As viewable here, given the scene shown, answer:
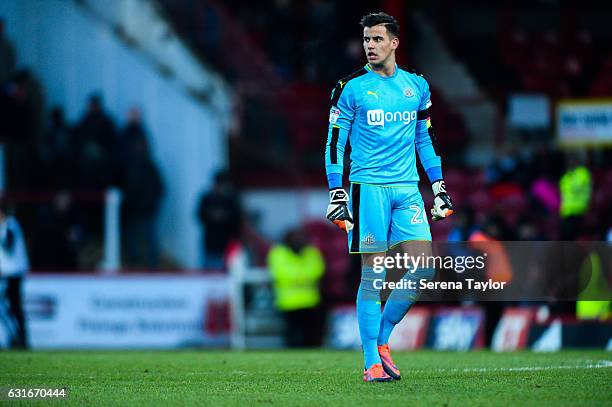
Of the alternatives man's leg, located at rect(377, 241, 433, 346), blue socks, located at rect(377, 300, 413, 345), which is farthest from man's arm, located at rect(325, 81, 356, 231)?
blue socks, located at rect(377, 300, 413, 345)

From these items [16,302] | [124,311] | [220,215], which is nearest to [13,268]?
[16,302]

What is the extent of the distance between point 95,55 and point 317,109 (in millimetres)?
3963

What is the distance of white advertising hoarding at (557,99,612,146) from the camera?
1792cm

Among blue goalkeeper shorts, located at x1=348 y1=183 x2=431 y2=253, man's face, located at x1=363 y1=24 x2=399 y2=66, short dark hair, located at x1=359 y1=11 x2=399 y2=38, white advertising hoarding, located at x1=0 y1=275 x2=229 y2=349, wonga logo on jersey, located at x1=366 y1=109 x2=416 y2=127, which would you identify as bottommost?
white advertising hoarding, located at x1=0 y1=275 x2=229 y2=349

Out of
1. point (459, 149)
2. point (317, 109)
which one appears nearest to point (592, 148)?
point (459, 149)

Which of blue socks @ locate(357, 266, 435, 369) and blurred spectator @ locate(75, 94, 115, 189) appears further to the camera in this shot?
blurred spectator @ locate(75, 94, 115, 189)

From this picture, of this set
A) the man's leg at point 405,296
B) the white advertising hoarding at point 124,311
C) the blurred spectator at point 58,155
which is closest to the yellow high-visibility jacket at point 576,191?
the white advertising hoarding at point 124,311

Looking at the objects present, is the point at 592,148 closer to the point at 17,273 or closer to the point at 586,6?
the point at 586,6

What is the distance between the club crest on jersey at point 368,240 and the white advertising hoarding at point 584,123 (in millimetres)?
10080

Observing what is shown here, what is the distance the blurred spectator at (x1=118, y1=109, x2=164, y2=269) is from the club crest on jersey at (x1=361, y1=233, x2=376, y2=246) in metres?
11.1

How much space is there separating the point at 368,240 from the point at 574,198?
10001mm

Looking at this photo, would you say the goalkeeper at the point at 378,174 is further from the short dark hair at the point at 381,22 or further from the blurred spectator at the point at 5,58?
the blurred spectator at the point at 5,58

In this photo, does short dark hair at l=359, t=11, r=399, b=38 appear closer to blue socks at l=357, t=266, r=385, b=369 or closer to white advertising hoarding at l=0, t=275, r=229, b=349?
blue socks at l=357, t=266, r=385, b=369

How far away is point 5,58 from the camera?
67.1ft
